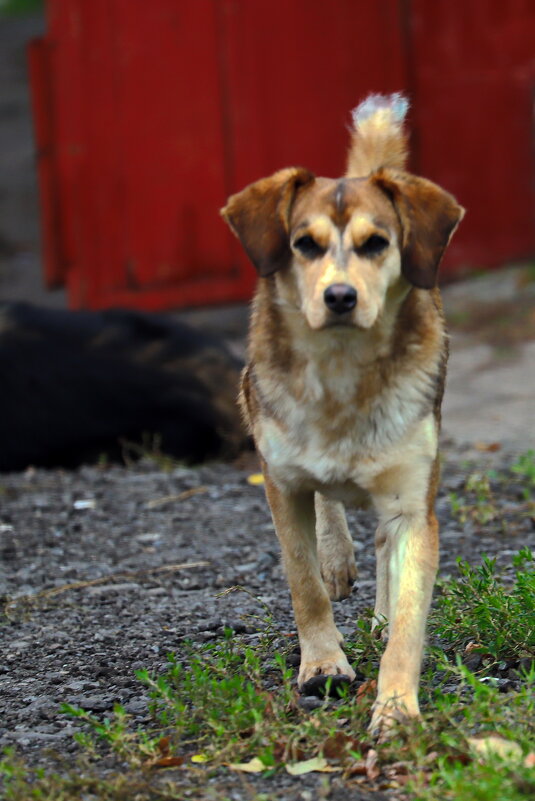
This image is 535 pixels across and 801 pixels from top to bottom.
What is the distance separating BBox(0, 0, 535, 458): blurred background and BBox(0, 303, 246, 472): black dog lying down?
186cm

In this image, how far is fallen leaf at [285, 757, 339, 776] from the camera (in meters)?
2.94

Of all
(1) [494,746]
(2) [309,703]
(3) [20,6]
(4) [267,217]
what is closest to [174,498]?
(4) [267,217]

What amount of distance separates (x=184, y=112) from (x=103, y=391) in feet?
10.2

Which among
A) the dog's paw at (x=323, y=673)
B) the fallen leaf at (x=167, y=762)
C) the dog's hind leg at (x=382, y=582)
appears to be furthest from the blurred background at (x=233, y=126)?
the fallen leaf at (x=167, y=762)

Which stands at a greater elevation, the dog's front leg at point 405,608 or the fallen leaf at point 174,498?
the dog's front leg at point 405,608

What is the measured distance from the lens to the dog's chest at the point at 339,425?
3.41 meters

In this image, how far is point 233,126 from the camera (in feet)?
30.2

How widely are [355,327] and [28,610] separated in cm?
160

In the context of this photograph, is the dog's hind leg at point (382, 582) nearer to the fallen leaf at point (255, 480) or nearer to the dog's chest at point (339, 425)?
the dog's chest at point (339, 425)

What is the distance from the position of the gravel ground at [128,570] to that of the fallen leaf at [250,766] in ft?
1.28

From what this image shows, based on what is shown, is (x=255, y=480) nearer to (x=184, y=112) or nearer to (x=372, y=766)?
(x=372, y=766)

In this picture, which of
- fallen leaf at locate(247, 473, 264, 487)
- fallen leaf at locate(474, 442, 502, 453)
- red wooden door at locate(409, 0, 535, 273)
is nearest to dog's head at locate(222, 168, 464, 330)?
fallen leaf at locate(247, 473, 264, 487)

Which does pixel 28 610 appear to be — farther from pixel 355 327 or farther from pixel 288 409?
pixel 355 327

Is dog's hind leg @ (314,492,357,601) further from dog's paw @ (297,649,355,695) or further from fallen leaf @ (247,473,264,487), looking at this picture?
fallen leaf @ (247,473,264,487)
